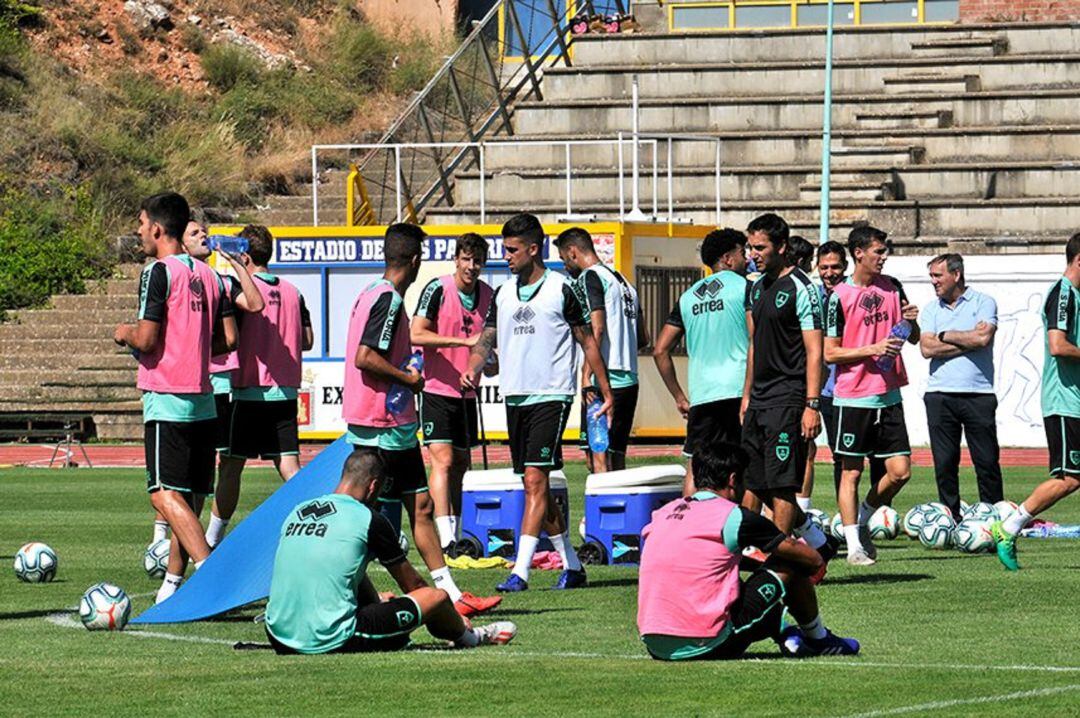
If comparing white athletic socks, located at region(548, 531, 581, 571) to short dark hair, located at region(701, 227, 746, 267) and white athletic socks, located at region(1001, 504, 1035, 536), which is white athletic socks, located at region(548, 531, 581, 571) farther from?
white athletic socks, located at region(1001, 504, 1035, 536)

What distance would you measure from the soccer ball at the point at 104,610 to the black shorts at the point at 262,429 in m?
3.55

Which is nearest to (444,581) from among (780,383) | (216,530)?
(780,383)

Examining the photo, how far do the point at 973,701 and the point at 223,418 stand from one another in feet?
27.0

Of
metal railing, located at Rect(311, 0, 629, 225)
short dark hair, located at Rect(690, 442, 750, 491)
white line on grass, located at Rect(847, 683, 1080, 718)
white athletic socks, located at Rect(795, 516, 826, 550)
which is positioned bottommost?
white line on grass, located at Rect(847, 683, 1080, 718)

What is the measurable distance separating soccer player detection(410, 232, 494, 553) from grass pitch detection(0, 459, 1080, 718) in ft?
2.65

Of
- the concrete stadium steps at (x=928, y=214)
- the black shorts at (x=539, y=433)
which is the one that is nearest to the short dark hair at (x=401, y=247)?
the black shorts at (x=539, y=433)

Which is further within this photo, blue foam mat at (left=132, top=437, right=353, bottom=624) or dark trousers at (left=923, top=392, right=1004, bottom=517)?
dark trousers at (left=923, top=392, right=1004, bottom=517)

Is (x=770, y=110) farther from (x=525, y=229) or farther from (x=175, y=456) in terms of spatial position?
(x=175, y=456)

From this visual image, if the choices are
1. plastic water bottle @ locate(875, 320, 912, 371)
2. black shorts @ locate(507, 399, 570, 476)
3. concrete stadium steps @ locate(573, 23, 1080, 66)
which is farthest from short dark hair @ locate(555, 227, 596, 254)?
concrete stadium steps @ locate(573, 23, 1080, 66)

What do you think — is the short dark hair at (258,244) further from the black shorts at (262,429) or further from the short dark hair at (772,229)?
the short dark hair at (772,229)

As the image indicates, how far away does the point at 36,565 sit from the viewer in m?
15.2

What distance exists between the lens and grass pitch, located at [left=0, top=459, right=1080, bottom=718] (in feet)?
30.9

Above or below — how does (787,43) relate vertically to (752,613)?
above

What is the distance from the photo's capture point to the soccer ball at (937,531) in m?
17.0
